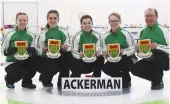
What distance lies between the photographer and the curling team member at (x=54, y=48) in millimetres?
3650

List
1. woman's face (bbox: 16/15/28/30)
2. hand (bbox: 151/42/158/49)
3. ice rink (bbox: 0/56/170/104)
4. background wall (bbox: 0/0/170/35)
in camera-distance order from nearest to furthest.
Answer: ice rink (bbox: 0/56/170/104), hand (bbox: 151/42/158/49), woman's face (bbox: 16/15/28/30), background wall (bbox: 0/0/170/35)

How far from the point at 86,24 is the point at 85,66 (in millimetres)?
456

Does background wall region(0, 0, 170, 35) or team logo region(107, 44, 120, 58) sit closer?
team logo region(107, 44, 120, 58)

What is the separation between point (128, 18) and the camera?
182 inches

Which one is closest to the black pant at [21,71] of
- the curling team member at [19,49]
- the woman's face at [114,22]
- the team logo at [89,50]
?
the curling team member at [19,49]

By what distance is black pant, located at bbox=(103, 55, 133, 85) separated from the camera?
3.69 meters

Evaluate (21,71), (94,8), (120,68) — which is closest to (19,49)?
(21,71)

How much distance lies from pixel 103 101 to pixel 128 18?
1.73 metres

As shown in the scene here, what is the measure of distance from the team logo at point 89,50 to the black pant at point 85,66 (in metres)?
0.10

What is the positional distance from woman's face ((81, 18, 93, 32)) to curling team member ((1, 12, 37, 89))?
1.88 ft

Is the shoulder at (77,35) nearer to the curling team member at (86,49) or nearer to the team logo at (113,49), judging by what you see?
the curling team member at (86,49)

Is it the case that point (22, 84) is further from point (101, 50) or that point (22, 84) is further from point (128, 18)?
point (128, 18)

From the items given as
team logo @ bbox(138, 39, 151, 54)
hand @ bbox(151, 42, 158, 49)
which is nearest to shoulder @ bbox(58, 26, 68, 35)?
team logo @ bbox(138, 39, 151, 54)

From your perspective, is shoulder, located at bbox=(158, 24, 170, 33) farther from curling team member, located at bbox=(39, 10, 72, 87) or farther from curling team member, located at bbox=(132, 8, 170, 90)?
curling team member, located at bbox=(39, 10, 72, 87)
